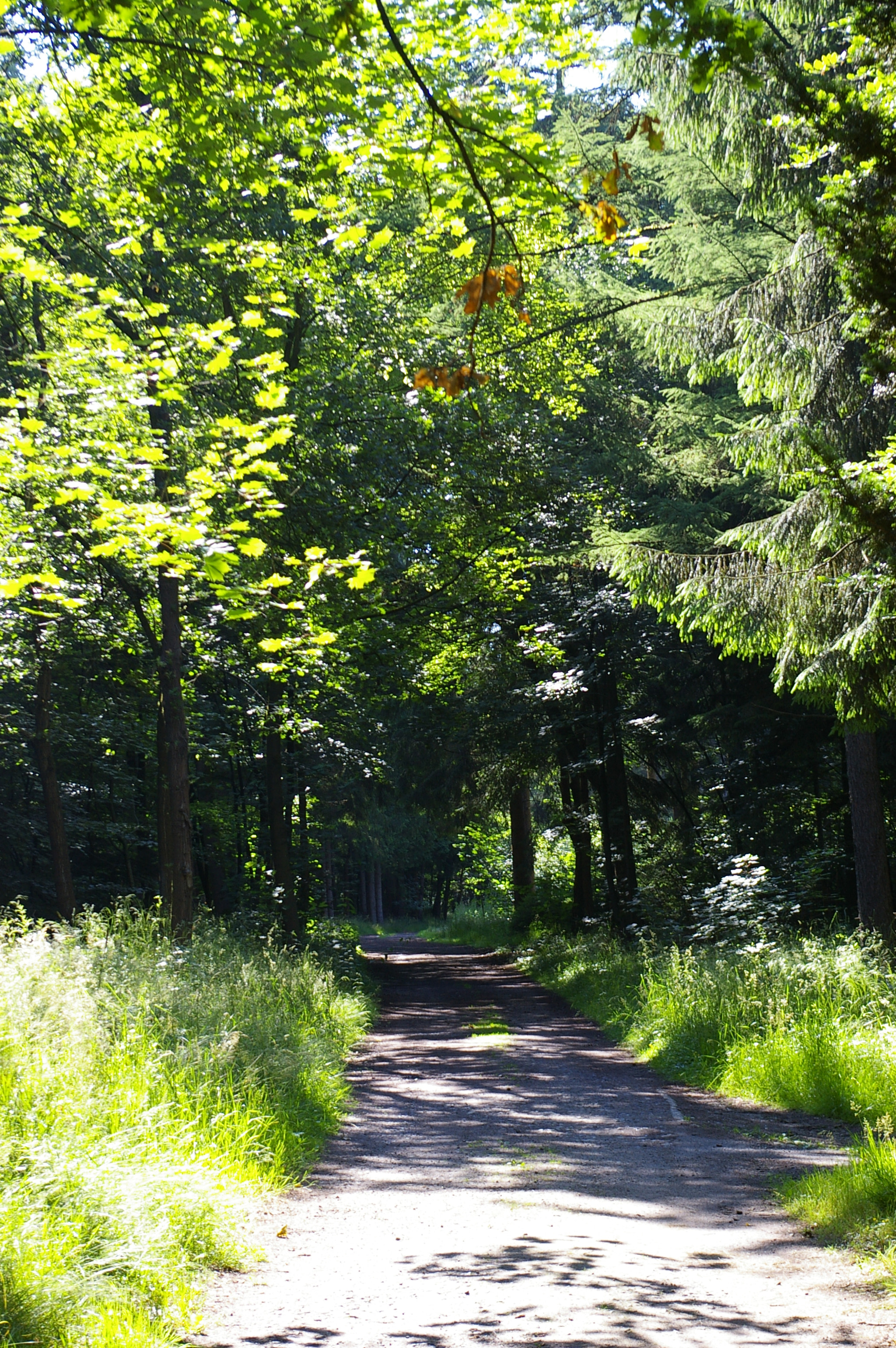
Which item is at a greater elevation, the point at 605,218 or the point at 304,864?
the point at 605,218

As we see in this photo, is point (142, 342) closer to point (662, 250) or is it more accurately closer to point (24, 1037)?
point (24, 1037)

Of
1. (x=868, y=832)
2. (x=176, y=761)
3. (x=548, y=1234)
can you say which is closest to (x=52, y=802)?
(x=176, y=761)

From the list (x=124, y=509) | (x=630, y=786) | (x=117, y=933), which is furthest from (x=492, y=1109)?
(x=630, y=786)

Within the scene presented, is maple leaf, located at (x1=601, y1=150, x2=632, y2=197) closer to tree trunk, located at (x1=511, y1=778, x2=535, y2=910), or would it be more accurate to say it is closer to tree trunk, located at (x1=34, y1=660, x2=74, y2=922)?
tree trunk, located at (x1=34, y1=660, x2=74, y2=922)

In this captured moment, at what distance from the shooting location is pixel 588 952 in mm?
17969

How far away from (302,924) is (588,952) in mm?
5203

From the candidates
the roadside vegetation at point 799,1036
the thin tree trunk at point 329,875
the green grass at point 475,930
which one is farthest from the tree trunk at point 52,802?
the thin tree trunk at point 329,875

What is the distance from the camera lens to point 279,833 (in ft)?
56.2

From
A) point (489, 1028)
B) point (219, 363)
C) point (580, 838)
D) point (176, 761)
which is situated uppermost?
point (219, 363)

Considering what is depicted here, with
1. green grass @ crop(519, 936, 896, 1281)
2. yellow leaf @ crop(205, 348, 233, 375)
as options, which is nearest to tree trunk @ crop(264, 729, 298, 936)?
green grass @ crop(519, 936, 896, 1281)

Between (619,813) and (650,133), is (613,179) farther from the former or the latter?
(619,813)

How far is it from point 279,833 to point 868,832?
31.3 ft

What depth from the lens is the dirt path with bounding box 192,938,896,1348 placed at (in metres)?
4.09

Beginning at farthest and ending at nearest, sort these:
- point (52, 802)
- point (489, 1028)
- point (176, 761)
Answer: point (52, 802) → point (489, 1028) → point (176, 761)
